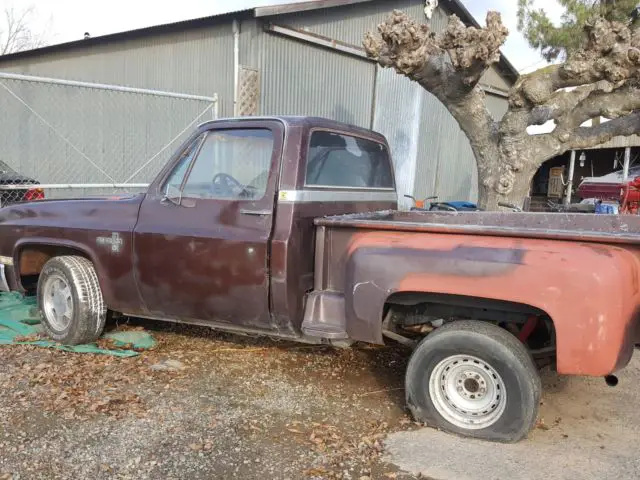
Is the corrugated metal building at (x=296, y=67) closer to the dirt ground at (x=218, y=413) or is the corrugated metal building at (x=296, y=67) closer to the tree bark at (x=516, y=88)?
the tree bark at (x=516, y=88)

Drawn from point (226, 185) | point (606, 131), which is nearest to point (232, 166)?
point (226, 185)

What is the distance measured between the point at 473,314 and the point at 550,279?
0.65 m

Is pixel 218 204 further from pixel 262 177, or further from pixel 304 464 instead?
pixel 304 464

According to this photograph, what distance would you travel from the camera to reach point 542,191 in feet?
78.6

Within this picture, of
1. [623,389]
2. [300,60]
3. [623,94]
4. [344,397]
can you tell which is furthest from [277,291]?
[300,60]

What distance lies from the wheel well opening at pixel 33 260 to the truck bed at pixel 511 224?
2.72 metres

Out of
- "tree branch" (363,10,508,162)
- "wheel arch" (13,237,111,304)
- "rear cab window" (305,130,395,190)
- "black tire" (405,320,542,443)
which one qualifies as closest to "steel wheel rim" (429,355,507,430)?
"black tire" (405,320,542,443)

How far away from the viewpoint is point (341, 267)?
12.1 feet

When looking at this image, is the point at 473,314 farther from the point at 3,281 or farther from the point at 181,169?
the point at 3,281

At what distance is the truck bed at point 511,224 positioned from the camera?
302 centimetres

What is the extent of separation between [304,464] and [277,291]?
1.13m

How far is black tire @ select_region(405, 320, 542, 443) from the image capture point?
3.19 m

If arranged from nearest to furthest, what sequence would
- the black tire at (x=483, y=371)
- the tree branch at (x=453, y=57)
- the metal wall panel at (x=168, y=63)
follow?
the black tire at (x=483, y=371)
the tree branch at (x=453, y=57)
the metal wall panel at (x=168, y=63)

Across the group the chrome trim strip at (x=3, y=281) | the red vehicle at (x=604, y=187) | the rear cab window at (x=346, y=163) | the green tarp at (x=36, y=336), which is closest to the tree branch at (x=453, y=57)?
the rear cab window at (x=346, y=163)
